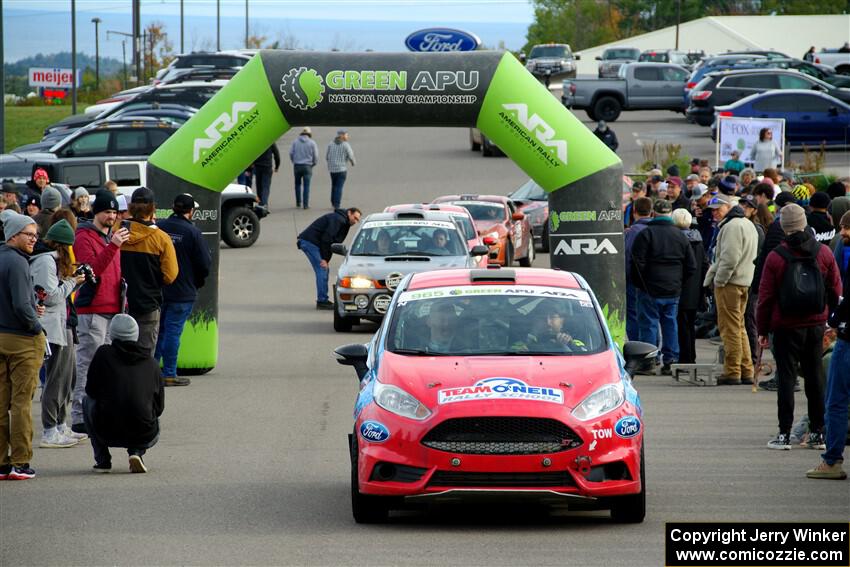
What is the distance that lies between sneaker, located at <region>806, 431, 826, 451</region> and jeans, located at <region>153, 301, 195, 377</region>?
21.8 feet

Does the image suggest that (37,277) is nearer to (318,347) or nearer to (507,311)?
(507,311)

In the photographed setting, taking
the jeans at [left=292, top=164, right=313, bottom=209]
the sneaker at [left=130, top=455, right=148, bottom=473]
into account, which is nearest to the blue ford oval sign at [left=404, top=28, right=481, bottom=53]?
the sneaker at [left=130, top=455, right=148, bottom=473]

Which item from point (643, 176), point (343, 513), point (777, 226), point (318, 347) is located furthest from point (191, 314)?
point (643, 176)

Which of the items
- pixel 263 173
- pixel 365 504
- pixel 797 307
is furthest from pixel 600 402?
pixel 263 173

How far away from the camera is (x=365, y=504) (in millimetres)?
9195

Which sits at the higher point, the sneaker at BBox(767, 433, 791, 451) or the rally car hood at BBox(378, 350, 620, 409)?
the rally car hood at BBox(378, 350, 620, 409)

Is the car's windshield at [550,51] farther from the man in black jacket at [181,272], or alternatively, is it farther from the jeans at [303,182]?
the man in black jacket at [181,272]

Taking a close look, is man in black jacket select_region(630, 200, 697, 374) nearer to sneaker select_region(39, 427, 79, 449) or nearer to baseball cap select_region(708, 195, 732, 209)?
baseball cap select_region(708, 195, 732, 209)

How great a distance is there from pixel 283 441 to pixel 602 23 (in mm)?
112824

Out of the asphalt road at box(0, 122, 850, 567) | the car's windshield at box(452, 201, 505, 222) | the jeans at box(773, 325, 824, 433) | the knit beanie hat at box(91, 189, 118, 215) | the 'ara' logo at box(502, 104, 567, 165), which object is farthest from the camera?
the car's windshield at box(452, 201, 505, 222)

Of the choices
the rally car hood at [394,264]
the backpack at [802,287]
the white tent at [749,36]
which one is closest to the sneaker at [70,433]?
the backpack at [802,287]

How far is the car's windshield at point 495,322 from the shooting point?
982cm

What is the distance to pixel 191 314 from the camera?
658 inches

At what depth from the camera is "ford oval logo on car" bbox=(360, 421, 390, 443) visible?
9039 mm
